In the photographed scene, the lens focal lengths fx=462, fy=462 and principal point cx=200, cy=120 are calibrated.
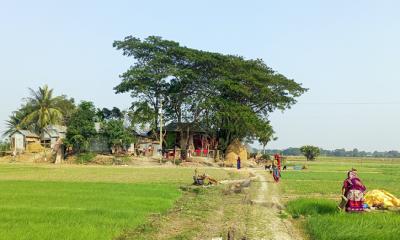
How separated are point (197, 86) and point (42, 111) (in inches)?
826

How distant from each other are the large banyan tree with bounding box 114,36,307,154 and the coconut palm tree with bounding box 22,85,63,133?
12.4 meters

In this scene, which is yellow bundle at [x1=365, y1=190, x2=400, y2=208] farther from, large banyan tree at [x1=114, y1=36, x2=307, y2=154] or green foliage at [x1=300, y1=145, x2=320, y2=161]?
green foliage at [x1=300, y1=145, x2=320, y2=161]

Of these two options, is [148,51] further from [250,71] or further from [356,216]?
[356,216]

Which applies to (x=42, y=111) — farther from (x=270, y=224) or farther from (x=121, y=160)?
(x=270, y=224)

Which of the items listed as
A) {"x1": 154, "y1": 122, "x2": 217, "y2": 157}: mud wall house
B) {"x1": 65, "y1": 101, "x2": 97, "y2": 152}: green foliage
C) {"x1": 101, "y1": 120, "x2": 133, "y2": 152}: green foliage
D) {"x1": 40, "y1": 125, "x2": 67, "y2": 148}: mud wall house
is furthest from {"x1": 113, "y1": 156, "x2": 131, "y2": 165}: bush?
{"x1": 40, "y1": 125, "x2": 67, "y2": 148}: mud wall house

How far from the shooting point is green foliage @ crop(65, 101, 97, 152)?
2016 inches

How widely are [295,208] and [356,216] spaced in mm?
2840

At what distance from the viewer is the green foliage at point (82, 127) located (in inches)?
2016

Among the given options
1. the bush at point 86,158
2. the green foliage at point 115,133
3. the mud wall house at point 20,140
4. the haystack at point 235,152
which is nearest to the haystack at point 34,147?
the mud wall house at point 20,140

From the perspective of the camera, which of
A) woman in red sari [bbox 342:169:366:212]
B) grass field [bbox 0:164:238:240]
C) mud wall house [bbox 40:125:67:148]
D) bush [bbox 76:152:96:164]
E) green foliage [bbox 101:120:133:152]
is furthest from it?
mud wall house [bbox 40:125:67:148]

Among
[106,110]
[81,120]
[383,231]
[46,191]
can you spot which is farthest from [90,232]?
[106,110]

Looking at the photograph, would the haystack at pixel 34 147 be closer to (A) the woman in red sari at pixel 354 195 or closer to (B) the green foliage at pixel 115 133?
(B) the green foliage at pixel 115 133

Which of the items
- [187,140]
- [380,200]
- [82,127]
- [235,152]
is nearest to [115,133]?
[82,127]

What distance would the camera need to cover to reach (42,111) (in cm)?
5975
